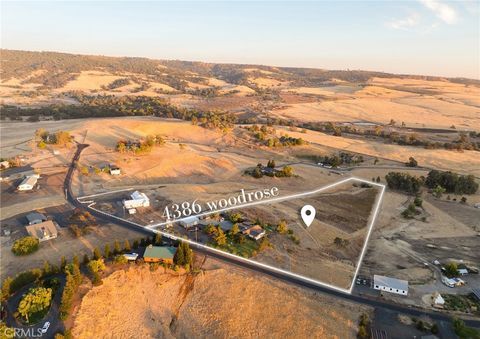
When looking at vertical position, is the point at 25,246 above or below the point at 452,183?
below

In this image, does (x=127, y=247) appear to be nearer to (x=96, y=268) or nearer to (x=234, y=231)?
(x=96, y=268)

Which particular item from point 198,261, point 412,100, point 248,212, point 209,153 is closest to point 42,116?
point 209,153

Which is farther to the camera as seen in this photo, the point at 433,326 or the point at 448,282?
the point at 448,282

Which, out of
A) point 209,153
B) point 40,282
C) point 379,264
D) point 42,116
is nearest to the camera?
point 40,282

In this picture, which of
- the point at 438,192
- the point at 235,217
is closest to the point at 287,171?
the point at 235,217

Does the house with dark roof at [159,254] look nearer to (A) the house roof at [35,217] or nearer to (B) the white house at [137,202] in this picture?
(B) the white house at [137,202]

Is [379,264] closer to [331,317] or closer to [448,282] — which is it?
[448,282]

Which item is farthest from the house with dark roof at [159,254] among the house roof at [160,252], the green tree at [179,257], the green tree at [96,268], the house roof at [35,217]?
the house roof at [35,217]
